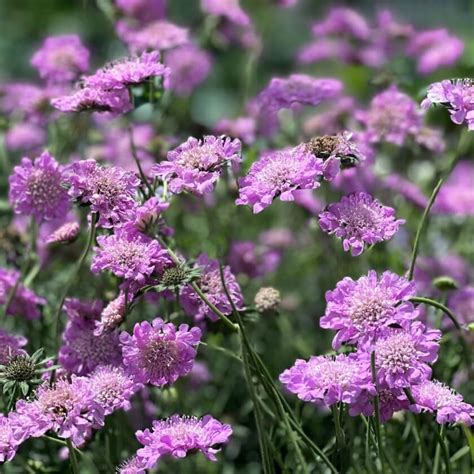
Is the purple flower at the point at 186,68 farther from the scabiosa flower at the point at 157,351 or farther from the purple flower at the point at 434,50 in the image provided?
the scabiosa flower at the point at 157,351

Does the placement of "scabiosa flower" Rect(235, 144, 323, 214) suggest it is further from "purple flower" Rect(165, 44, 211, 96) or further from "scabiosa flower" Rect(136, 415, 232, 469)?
"purple flower" Rect(165, 44, 211, 96)

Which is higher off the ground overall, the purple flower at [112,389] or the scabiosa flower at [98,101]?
the scabiosa flower at [98,101]

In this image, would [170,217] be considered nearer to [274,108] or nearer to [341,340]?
[274,108]

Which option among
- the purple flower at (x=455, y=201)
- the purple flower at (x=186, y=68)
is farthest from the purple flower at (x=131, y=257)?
the purple flower at (x=186, y=68)

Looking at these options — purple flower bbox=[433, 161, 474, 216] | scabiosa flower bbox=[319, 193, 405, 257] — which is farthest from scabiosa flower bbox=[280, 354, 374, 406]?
purple flower bbox=[433, 161, 474, 216]

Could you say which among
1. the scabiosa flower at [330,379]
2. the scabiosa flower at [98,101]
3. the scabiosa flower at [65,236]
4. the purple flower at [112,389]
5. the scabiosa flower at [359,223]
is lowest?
the purple flower at [112,389]

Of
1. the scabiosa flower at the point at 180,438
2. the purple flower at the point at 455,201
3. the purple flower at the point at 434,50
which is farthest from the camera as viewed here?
→ the purple flower at the point at 434,50
